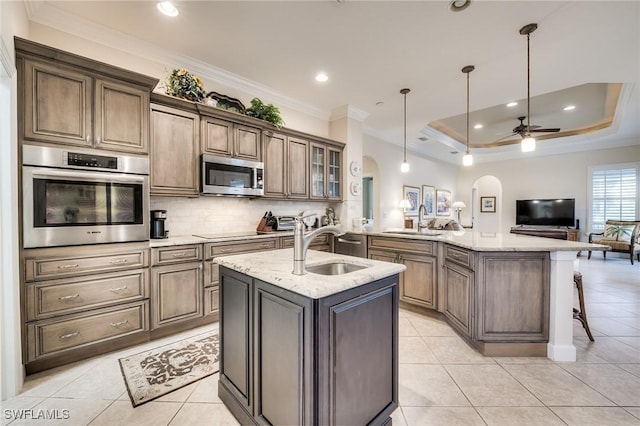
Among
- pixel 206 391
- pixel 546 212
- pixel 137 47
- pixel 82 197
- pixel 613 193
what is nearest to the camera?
pixel 206 391

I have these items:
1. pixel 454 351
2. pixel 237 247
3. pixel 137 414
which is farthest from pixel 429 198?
pixel 137 414

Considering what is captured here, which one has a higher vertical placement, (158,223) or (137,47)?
(137,47)

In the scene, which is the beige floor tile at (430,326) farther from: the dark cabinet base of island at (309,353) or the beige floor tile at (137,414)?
the beige floor tile at (137,414)

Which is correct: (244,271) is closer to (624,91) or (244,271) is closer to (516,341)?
(516,341)

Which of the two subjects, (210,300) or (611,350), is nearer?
(611,350)

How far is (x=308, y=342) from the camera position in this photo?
1.16 meters

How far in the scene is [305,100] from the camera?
171 inches

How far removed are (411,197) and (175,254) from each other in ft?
19.9

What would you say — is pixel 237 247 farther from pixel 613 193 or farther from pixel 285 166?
pixel 613 193

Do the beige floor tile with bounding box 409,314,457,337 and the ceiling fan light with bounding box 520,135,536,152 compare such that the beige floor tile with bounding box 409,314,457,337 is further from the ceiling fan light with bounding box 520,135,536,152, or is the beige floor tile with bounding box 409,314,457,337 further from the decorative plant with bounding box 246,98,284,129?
the decorative plant with bounding box 246,98,284,129

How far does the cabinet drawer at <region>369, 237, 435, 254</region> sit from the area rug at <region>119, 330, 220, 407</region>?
2265 millimetres

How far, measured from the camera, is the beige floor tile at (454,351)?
2277mm

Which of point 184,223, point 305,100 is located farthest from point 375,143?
point 184,223

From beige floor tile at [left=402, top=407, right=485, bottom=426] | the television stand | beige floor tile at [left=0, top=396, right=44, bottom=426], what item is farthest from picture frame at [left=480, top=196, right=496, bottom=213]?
beige floor tile at [left=0, top=396, right=44, bottom=426]
